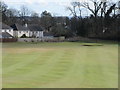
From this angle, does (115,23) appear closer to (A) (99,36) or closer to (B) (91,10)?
(A) (99,36)

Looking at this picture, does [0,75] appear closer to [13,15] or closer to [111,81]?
[111,81]

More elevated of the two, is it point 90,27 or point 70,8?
point 70,8

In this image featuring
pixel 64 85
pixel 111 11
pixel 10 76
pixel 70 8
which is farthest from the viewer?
pixel 70 8

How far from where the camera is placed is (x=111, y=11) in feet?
196

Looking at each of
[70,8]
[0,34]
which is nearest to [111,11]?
[70,8]

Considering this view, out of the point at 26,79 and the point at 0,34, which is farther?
the point at 0,34

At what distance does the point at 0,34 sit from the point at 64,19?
29.4 m

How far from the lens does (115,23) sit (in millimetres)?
53656

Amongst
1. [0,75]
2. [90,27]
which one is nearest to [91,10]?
[90,27]

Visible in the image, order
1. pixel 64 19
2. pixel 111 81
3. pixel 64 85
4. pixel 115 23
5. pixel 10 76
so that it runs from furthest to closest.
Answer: pixel 64 19
pixel 115 23
pixel 10 76
pixel 111 81
pixel 64 85

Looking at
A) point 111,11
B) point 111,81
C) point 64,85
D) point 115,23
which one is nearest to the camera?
point 64,85

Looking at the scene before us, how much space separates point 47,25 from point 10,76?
263 ft

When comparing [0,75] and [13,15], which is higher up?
[13,15]

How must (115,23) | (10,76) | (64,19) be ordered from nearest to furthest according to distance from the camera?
(10,76) → (115,23) → (64,19)
